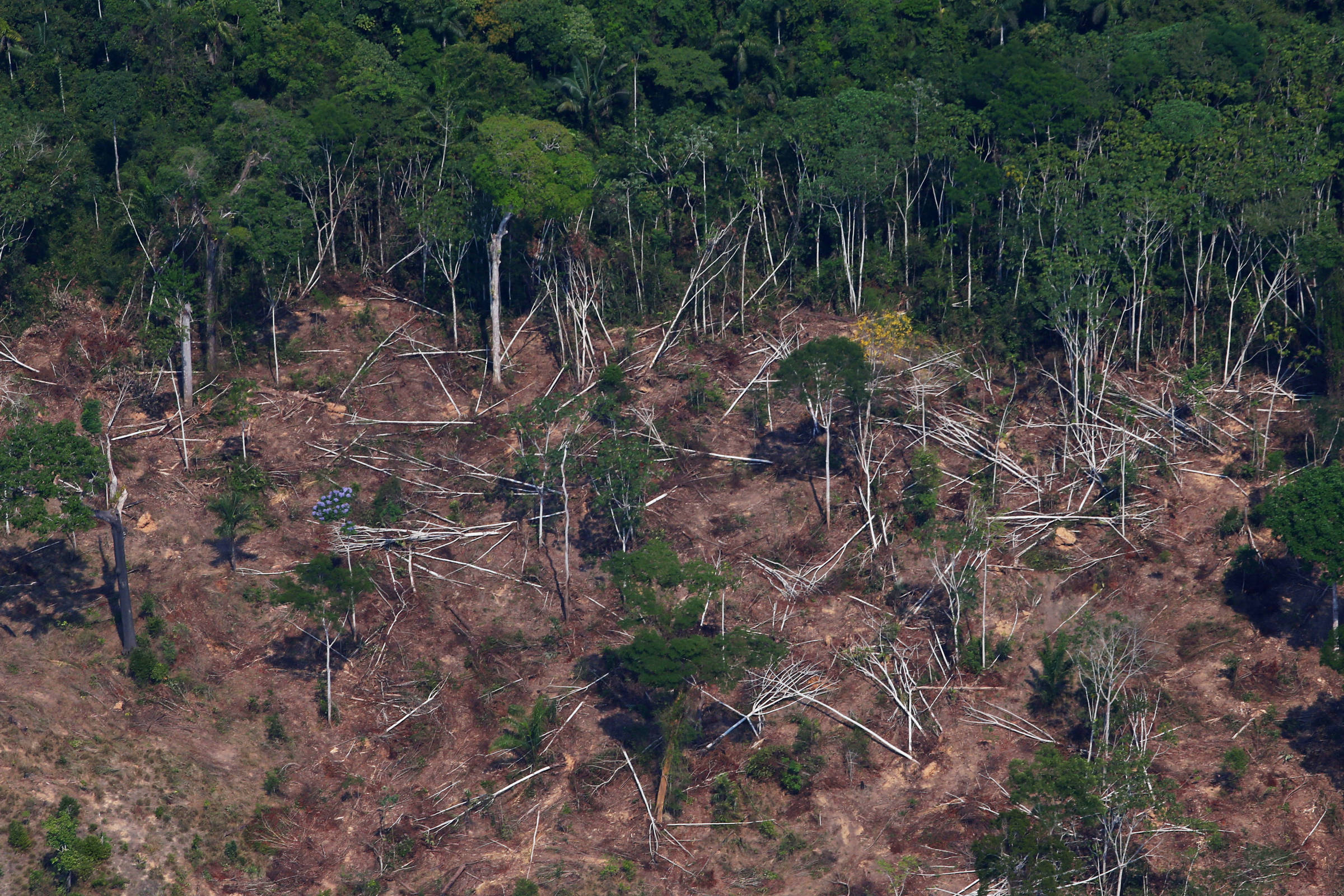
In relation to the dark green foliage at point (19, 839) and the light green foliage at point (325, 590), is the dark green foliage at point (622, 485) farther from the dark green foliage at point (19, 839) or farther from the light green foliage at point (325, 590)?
the dark green foliage at point (19, 839)

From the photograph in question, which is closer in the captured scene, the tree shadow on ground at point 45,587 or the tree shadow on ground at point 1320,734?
the tree shadow on ground at point 1320,734

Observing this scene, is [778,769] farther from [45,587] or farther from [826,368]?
[45,587]

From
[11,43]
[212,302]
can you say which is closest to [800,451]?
[212,302]

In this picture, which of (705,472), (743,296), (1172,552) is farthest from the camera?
(743,296)

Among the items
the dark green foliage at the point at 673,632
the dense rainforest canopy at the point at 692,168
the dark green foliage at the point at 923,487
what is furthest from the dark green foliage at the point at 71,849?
the dark green foliage at the point at 923,487

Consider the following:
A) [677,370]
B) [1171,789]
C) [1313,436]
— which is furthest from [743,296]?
[1171,789]

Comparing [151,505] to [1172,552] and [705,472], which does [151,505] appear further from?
[1172,552]

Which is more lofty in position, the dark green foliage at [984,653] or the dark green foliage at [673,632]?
the dark green foliage at [673,632]
